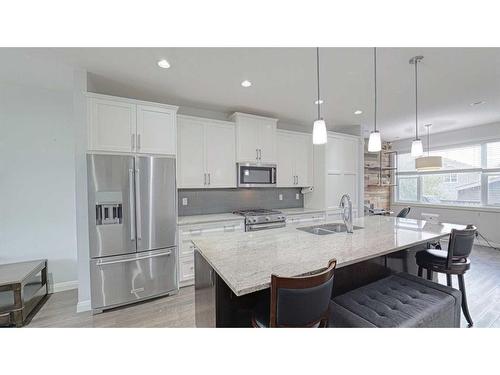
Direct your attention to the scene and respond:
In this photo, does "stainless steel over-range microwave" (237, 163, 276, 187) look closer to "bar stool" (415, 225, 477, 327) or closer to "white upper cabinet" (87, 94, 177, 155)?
"white upper cabinet" (87, 94, 177, 155)

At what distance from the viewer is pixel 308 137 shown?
4.18 m

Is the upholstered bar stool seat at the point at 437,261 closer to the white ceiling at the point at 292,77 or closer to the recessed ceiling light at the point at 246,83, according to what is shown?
the white ceiling at the point at 292,77

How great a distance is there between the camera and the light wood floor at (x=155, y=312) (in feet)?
6.69

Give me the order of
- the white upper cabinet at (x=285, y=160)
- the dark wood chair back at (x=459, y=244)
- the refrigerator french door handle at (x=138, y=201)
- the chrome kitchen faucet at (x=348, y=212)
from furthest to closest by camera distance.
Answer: the white upper cabinet at (x=285, y=160) < the refrigerator french door handle at (x=138, y=201) < the chrome kitchen faucet at (x=348, y=212) < the dark wood chair back at (x=459, y=244)

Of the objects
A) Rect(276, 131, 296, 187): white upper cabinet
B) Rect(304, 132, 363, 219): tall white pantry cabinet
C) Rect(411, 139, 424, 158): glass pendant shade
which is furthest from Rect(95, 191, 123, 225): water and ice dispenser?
Rect(411, 139, 424, 158): glass pendant shade

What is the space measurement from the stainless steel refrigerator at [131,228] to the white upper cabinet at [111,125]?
161 mm

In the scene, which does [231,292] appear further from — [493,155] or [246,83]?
[493,155]

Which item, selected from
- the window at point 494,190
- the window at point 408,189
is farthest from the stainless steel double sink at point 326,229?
the window at point 408,189

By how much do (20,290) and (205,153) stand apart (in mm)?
2464

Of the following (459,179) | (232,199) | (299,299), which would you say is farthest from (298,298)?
(459,179)

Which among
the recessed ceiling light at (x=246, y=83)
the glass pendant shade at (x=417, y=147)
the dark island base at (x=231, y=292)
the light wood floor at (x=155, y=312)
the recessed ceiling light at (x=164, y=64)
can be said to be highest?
the recessed ceiling light at (x=246, y=83)

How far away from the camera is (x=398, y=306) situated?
1325mm
